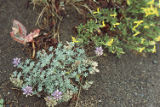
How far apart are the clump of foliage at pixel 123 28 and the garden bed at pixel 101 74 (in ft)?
0.40

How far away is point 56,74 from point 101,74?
1.62 ft

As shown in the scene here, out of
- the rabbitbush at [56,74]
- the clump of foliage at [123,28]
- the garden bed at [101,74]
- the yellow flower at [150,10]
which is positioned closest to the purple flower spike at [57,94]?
the rabbitbush at [56,74]

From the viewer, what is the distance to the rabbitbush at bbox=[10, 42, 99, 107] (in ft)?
5.34

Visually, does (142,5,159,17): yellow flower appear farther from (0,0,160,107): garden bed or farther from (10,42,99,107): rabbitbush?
(10,42,99,107): rabbitbush

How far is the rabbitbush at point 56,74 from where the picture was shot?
5.34 feet

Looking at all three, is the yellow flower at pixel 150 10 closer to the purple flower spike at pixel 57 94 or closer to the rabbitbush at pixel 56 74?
the rabbitbush at pixel 56 74

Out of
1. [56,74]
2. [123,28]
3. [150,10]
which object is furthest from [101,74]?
[150,10]

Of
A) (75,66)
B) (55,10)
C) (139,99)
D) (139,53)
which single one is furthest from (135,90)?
(55,10)

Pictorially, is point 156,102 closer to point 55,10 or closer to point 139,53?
point 139,53

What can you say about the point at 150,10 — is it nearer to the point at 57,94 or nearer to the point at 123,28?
the point at 123,28

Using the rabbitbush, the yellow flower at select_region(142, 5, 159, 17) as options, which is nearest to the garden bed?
the rabbitbush

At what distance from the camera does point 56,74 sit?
5.51ft

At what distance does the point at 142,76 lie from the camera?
1.96m

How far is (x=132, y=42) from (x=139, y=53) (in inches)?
6.6
